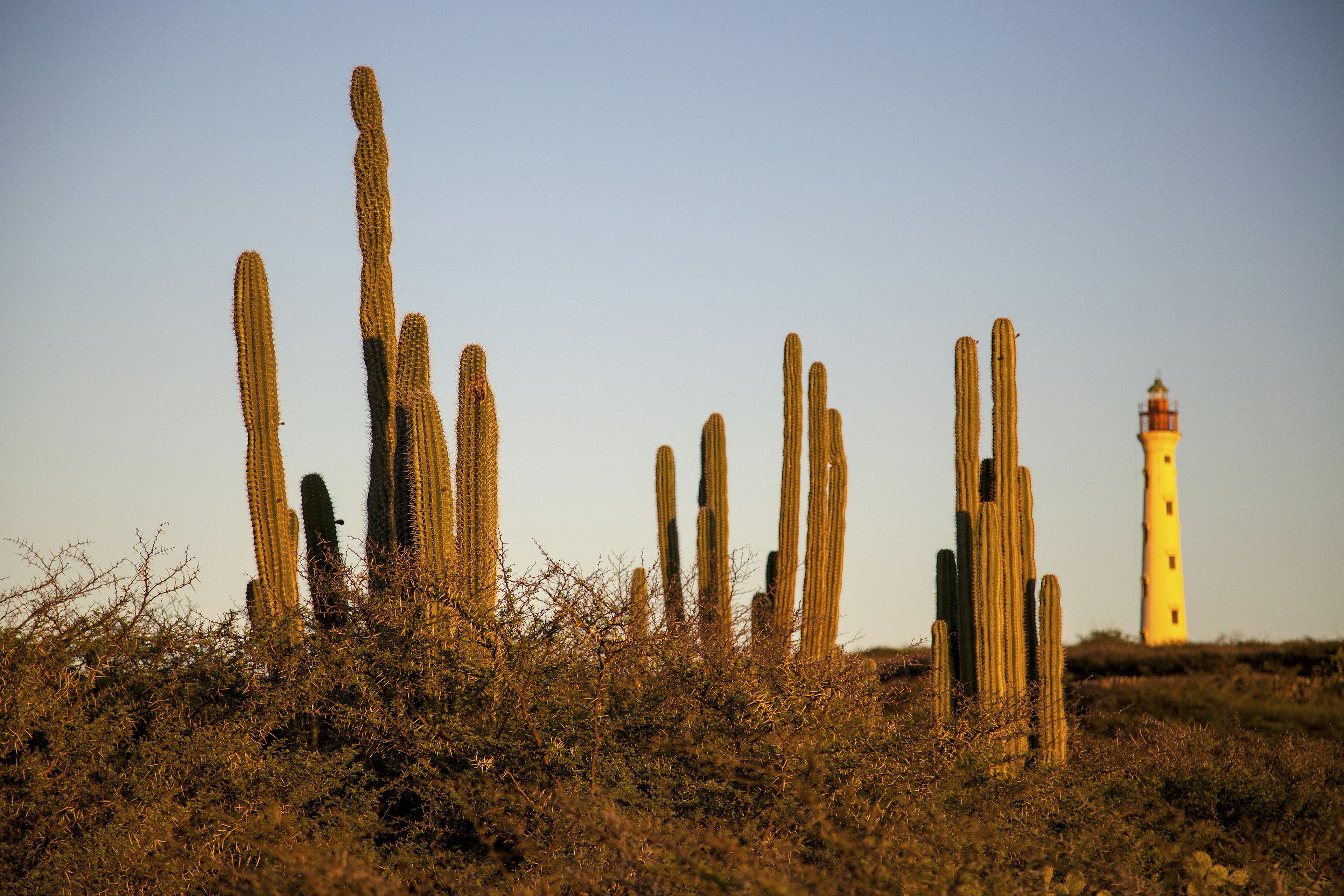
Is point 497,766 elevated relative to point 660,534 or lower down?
lower down

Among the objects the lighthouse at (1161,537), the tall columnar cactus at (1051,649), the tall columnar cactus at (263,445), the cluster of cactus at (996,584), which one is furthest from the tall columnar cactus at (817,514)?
the lighthouse at (1161,537)

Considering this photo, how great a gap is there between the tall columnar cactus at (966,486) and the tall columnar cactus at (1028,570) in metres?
0.58

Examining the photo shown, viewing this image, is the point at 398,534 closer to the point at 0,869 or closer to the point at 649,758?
the point at 649,758

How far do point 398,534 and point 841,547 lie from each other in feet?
24.8

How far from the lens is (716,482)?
18.3m

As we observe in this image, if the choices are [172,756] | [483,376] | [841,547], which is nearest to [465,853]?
[172,756]

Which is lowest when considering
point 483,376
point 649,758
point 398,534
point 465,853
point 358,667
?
point 465,853

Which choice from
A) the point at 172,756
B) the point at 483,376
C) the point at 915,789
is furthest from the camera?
the point at 483,376

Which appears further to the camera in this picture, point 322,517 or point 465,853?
point 322,517

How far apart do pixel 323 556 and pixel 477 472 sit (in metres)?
1.94

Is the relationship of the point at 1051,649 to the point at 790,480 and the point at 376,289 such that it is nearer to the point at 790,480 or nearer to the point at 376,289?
the point at 790,480

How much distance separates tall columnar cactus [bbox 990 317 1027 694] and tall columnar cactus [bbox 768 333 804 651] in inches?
128

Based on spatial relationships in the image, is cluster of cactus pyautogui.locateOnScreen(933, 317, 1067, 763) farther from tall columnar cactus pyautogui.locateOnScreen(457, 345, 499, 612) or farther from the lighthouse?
the lighthouse

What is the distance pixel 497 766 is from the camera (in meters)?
9.02
